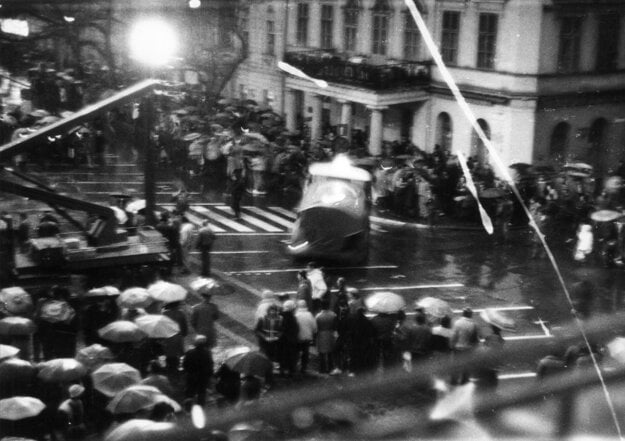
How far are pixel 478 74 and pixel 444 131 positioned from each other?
2981 mm

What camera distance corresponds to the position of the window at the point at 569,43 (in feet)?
109

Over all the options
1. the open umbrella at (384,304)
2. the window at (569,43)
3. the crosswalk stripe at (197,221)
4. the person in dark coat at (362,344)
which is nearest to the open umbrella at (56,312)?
the person in dark coat at (362,344)

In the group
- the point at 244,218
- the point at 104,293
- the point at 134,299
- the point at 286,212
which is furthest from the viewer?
the point at 286,212

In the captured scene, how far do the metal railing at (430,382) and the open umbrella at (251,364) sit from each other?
8.82 meters

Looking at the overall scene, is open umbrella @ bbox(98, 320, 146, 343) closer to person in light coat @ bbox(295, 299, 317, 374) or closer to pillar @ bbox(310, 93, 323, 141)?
person in light coat @ bbox(295, 299, 317, 374)

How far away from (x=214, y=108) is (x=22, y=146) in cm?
2118

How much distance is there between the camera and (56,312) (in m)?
14.0

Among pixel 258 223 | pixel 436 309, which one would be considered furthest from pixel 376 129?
pixel 436 309

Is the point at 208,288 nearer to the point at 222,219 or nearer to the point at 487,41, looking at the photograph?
the point at 222,219

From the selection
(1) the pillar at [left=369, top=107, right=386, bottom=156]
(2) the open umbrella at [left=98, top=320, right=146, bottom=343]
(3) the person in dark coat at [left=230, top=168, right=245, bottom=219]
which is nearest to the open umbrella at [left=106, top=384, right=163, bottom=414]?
(2) the open umbrella at [left=98, top=320, right=146, bottom=343]

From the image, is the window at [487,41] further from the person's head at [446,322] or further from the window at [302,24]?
the person's head at [446,322]

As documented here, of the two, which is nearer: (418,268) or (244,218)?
(418,268)

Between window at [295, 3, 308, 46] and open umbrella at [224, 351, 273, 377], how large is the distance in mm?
31875

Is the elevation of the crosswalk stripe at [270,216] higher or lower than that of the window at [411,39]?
lower
